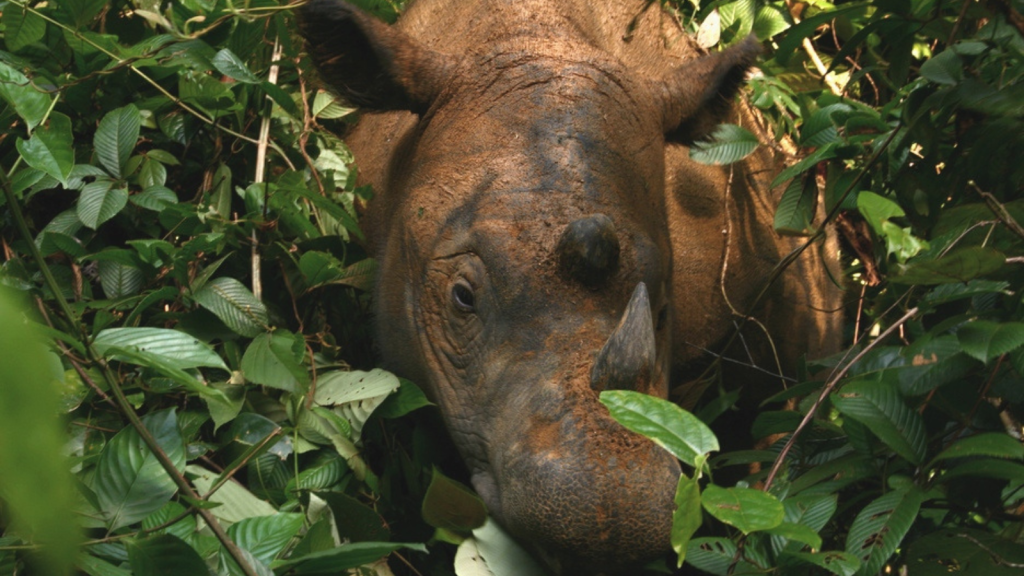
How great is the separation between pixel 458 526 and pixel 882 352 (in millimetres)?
1167

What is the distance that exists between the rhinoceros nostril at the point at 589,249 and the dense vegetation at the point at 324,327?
0.58 meters

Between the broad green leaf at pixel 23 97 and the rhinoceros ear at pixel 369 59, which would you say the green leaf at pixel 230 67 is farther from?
the broad green leaf at pixel 23 97

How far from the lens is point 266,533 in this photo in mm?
2146

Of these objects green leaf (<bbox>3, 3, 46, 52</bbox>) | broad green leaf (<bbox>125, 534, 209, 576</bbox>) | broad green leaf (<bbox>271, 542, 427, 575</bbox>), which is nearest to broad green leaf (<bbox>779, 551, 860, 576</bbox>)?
broad green leaf (<bbox>271, 542, 427, 575</bbox>)

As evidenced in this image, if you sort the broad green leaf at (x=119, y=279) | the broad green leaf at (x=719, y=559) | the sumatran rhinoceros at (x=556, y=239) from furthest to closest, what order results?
the broad green leaf at (x=119, y=279) < the sumatran rhinoceros at (x=556, y=239) < the broad green leaf at (x=719, y=559)

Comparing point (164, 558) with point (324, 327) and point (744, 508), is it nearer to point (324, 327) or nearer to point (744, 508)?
point (744, 508)

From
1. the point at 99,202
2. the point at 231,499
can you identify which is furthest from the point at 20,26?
the point at 231,499

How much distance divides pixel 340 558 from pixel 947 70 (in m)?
1.87

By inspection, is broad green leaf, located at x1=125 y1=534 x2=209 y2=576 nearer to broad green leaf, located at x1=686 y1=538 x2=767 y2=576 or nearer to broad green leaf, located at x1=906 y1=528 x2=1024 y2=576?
broad green leaf, located at x1=686 y1=538 x2=767 y2=576

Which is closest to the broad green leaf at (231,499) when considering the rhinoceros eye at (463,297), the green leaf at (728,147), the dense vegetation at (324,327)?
the dense vegetation at (324,327)

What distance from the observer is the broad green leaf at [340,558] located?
6.43ft

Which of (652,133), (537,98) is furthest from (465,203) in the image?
(652,133)

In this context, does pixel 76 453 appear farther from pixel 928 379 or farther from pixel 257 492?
pixel 928 379

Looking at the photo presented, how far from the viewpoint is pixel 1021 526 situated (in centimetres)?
219
